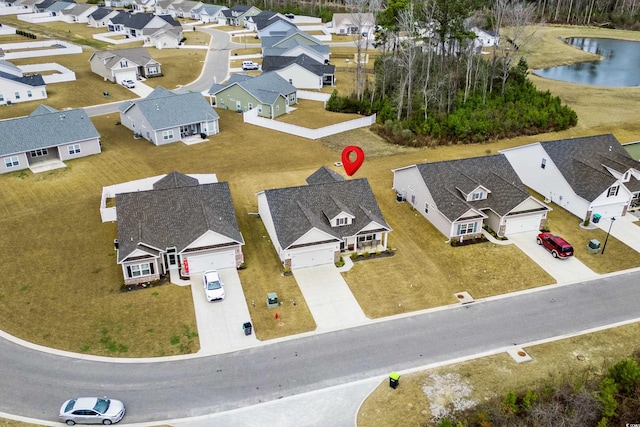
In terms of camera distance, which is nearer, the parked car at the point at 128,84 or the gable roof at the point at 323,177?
the gable roof at the point at 323,177

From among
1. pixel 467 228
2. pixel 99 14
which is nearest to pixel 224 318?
pixel 467 228

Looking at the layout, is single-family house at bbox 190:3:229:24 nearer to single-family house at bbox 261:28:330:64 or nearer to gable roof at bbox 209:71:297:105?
single-family house at bbox 261:28:330:64

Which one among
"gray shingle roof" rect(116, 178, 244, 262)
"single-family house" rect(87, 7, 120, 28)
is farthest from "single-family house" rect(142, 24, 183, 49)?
"gray shingle roof" rect(116, 178, 244, 262)

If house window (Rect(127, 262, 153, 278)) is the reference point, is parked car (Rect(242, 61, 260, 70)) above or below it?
above

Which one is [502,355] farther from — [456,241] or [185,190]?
[185,190]

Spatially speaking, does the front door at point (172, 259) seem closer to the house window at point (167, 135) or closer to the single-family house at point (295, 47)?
the house window at point (167, 135)

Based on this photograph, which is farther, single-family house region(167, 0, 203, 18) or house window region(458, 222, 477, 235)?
single-family house region(167, 0, 203, 18)

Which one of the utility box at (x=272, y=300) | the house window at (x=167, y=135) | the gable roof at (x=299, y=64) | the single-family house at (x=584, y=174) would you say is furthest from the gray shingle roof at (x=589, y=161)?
the gable roof at (x=299, y=64)
